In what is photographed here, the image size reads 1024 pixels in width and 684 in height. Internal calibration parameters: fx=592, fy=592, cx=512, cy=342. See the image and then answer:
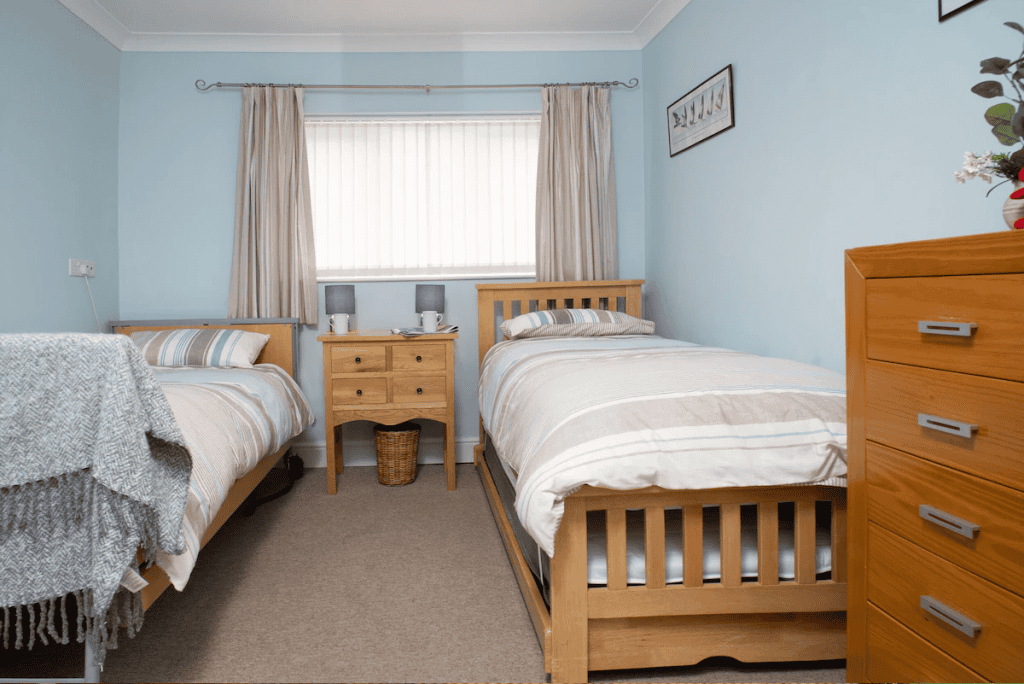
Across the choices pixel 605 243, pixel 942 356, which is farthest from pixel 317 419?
pixel 942 356

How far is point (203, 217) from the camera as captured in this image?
10.6ft

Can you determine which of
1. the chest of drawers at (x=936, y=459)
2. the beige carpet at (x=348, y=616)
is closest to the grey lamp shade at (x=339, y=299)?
the beige carpet at (x=348, y=616)

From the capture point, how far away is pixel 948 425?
881 millimetres

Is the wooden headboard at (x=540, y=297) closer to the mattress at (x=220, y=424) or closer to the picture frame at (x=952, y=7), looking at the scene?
the mattress at (x=220, y=424)

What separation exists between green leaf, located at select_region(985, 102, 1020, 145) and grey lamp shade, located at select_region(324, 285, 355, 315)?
256cm

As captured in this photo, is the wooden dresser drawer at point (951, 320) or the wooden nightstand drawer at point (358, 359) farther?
the wooden nightstand drawer at point (358, 359)

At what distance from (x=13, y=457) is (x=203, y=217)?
2508 mm

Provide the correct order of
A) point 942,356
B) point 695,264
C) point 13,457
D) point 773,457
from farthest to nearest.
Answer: point 695,264, point 773,457, point 13,457, point 942,356

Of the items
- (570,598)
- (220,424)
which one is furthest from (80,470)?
(570,598)

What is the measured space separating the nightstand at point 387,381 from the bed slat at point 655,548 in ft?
5.29

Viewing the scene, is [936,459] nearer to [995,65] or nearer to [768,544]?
[768,544]

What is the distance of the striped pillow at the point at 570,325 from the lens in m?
2.83

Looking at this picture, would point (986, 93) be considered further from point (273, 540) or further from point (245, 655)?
point (273, 540)

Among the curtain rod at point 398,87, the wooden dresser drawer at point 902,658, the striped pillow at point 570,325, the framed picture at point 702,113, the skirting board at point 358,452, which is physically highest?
the curtain rod at point 398,87
